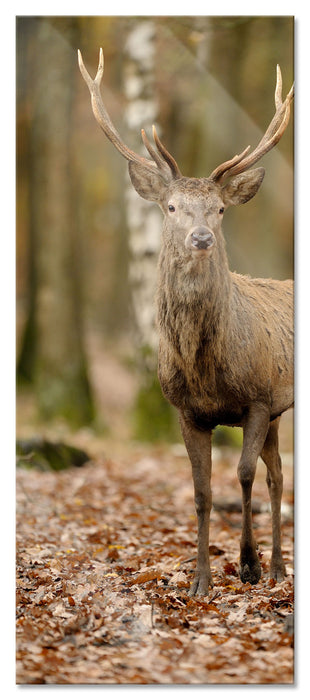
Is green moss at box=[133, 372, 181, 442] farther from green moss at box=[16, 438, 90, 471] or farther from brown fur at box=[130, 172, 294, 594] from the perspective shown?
brown fur at box=[130, 172, 294, 594]

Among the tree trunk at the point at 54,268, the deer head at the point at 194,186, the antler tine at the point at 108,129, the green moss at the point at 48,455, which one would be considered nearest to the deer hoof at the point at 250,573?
the deer head at the point at 194,186

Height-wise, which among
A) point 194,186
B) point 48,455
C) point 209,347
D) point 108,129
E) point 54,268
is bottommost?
point 48,455

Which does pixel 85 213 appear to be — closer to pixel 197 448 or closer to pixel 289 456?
pixel 289 456

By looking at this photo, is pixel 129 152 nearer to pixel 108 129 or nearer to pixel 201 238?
pixel 108 129

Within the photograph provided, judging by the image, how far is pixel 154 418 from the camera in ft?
26.8

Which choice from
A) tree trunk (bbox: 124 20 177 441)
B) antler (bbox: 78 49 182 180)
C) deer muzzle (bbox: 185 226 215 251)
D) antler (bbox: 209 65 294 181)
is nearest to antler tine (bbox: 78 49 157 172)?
antler (bbox: 78 49 182 180)

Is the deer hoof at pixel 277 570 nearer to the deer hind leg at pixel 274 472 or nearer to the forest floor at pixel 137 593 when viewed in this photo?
the forest floor at pixel 137 593

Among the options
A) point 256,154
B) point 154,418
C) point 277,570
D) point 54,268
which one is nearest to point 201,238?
point 256,154

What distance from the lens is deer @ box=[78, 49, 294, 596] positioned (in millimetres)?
4324

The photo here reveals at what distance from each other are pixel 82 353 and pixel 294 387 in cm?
444

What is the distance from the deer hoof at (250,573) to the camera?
4764 millimetres

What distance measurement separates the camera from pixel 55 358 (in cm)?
873

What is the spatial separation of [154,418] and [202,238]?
426 centimetres
